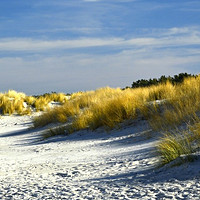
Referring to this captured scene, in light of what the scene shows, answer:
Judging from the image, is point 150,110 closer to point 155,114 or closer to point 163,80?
point 155,114

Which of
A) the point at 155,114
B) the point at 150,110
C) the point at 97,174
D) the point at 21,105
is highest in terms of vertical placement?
the point at 21,105

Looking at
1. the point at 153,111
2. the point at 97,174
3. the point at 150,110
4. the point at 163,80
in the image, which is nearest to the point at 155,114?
the point at 153,111

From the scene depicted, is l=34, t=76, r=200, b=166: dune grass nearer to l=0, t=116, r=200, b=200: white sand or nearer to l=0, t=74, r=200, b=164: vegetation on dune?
l=0, t=74, r=200, b=164: vegetation on dune

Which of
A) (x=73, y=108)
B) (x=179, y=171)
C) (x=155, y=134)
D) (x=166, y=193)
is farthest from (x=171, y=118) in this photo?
(x=73, y=108)

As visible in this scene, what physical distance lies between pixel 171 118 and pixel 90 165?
12.8 feet

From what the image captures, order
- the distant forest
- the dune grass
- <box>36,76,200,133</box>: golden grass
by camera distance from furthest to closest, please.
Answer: the distant forest < <box>36,76,200,133</box>: golden grass < the dune grass

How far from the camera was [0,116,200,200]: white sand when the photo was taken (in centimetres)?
450

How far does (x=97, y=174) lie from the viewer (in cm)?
577

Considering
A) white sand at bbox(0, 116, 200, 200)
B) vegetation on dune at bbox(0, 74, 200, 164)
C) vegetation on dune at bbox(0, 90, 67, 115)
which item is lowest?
white sand at bbox(0, 116, 200, 200)

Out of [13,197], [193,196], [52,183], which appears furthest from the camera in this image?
[52,183]

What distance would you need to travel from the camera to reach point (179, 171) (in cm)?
500

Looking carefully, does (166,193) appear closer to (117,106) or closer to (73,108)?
(117,106)

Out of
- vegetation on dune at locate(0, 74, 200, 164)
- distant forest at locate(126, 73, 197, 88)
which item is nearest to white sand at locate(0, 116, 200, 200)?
vegetation on dune at locate(0, 74, 200, 164)

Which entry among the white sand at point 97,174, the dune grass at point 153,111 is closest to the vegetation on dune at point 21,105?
the dune grass at point 153,111
